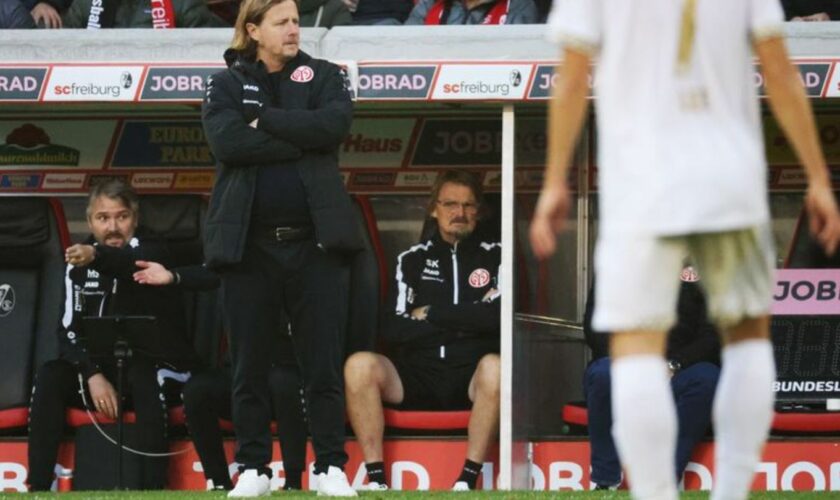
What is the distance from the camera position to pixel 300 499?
6.95 meters

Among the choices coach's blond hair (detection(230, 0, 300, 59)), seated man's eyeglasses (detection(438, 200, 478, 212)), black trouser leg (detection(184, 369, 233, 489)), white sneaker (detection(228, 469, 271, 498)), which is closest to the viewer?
white sneaker (detection(228, 469, 271, 498))

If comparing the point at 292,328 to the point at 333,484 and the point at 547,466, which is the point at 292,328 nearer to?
the point at 333,484

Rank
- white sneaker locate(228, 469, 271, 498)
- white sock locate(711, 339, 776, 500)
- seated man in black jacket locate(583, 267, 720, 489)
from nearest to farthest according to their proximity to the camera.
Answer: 1. white sock locate(711, 339, 776, 500)
2. white sneaker locate(228, 469, 271, 498)
3. seated man in black jacket locate(583, 267, 720, 489)

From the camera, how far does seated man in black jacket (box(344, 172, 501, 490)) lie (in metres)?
8.74

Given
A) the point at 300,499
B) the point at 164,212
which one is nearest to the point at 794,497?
the point at 300,499

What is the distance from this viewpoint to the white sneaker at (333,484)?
7.14 metres

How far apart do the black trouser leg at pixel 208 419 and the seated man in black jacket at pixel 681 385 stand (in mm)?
1656

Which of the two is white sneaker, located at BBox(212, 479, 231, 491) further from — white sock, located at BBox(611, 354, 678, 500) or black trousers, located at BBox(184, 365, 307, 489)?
white sock, located at BBox(611, 354, 678, 500)

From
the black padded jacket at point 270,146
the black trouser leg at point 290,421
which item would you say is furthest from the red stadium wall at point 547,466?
the black padded jacket at point 270,146

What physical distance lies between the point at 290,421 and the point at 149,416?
31.9 inches

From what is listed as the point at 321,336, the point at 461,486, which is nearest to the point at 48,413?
the point at 461,486

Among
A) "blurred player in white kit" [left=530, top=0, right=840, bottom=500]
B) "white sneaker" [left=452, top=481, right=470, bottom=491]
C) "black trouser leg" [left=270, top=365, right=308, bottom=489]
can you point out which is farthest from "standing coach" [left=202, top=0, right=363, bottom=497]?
"blurred player in white kit" [left=530, top=0, right=840, bottom=500]

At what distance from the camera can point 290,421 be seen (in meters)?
8.46

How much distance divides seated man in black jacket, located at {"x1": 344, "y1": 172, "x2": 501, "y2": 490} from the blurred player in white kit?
445 cm
